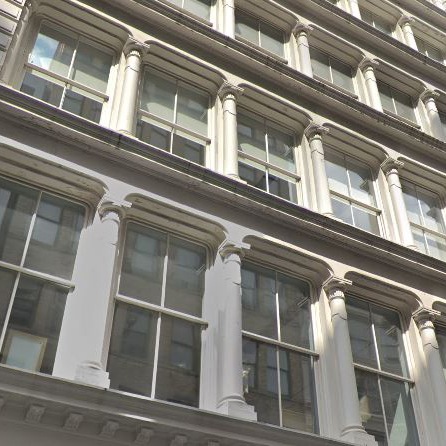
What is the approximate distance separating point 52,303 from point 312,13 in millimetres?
12074

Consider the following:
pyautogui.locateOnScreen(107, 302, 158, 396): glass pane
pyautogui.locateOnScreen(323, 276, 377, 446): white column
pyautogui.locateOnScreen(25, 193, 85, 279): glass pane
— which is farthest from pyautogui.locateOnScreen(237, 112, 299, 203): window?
pyautogui.locateOnScreen(107, 302, 158, 396): glass pane

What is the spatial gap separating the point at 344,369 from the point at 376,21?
534 inches

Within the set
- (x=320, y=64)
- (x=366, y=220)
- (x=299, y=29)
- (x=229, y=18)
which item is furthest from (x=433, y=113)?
(x=229, y=18)

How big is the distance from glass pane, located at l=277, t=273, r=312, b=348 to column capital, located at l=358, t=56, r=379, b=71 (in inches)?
324

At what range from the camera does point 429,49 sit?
20797 mm

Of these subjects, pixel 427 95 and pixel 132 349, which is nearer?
pixel 132 349

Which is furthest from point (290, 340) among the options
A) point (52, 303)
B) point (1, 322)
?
point (1, 322)

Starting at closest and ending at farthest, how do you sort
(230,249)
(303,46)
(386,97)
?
(230,249) < (303,46) < (386,97)

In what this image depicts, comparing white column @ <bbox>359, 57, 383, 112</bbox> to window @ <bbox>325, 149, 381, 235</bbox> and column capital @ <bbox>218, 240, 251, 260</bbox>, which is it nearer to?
window @ <bbox>325, 149, 381, 235</bbox>

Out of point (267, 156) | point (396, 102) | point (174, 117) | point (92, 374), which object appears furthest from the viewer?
point (396, 102)

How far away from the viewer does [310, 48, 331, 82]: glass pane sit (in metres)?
16.4

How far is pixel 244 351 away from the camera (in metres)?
9.73

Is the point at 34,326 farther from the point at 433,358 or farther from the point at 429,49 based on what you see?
the point at 429,49

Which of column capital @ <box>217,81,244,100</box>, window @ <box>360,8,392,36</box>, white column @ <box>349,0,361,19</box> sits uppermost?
window @ <box>360,8,392,36</box>
